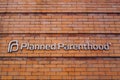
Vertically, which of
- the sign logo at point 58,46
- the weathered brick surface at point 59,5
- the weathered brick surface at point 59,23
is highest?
the weathered brick surface at point 59,5

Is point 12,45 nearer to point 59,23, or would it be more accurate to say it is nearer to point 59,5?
point 59,23

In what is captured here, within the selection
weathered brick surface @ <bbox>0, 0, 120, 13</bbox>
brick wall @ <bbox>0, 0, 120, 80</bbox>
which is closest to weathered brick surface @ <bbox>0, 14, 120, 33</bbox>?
brick wall @ <bbox>0, 0, 120, 80</bbox>

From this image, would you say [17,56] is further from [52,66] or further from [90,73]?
[90,73]

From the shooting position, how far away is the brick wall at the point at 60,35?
222 inches

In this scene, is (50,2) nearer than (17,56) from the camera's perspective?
No

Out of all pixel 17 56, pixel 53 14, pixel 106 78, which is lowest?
pixel 106 78

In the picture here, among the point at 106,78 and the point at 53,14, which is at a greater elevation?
the point at 53,14

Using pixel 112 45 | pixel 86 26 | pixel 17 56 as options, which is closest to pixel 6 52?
pixel 17 56

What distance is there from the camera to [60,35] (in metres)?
5.91

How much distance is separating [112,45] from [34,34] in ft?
5.42

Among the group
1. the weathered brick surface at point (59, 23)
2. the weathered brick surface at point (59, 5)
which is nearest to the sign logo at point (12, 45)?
the weathered brick surface at point (59, 23)

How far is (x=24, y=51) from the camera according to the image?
5793mm

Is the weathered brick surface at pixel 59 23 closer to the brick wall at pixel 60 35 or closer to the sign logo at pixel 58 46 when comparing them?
the brick wall at pixel 60 35

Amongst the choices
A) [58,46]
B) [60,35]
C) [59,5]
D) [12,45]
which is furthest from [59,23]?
[12,45]
